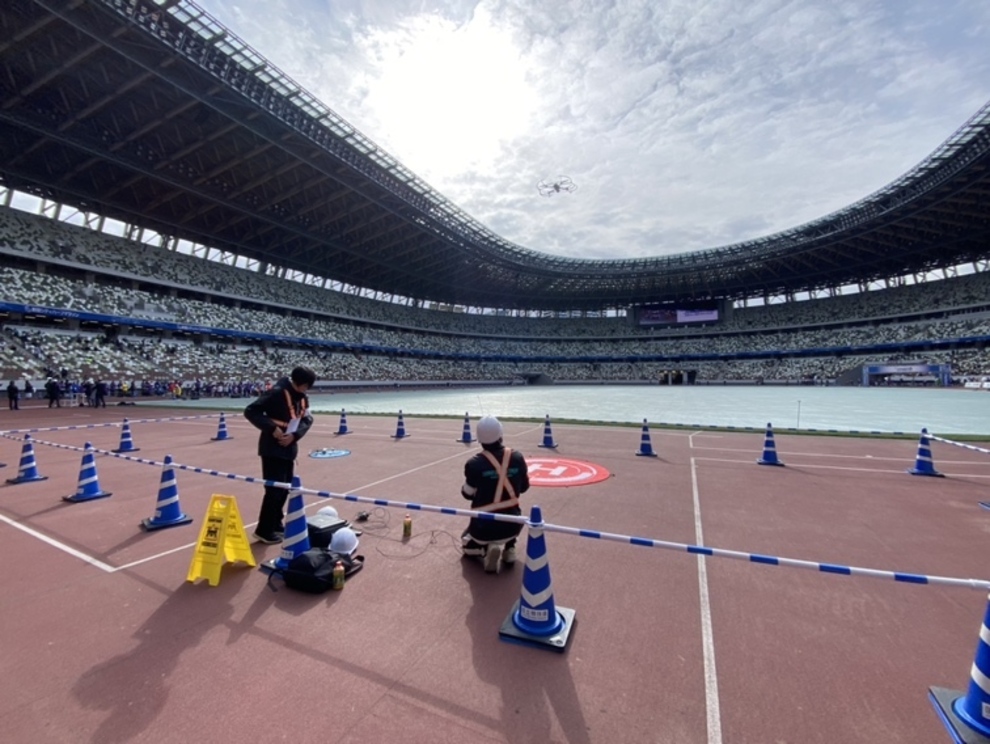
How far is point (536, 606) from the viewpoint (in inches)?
146

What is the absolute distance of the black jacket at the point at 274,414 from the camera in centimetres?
560

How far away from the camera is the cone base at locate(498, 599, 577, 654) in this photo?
3.51 metres

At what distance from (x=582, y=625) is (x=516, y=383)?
8450 cm

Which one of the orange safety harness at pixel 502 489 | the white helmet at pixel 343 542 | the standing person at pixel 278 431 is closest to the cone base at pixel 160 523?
the standing person at pixel 278 431

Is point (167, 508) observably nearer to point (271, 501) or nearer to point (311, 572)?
point (271, 501)

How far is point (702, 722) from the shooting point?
277 cm

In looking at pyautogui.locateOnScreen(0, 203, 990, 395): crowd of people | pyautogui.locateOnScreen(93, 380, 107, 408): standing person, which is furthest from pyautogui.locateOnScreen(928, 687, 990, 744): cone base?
pyautogui.locateOnScreen(0, 203, 990, 395): crowd of people

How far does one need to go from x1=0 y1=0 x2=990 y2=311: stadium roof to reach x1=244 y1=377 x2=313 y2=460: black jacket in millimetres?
29696

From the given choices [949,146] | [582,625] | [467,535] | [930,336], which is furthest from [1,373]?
[930,336]

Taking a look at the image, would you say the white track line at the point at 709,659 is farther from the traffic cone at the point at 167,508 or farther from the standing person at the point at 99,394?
the standing person at the point at 99,394

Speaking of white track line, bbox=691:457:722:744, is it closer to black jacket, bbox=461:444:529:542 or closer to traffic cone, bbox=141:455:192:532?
black jacket, bbox=461:444:529:542

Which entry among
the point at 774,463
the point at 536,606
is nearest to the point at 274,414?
the point at 536,606

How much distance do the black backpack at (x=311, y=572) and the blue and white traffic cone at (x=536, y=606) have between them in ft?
6.48

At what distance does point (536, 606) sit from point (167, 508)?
5997 mm
